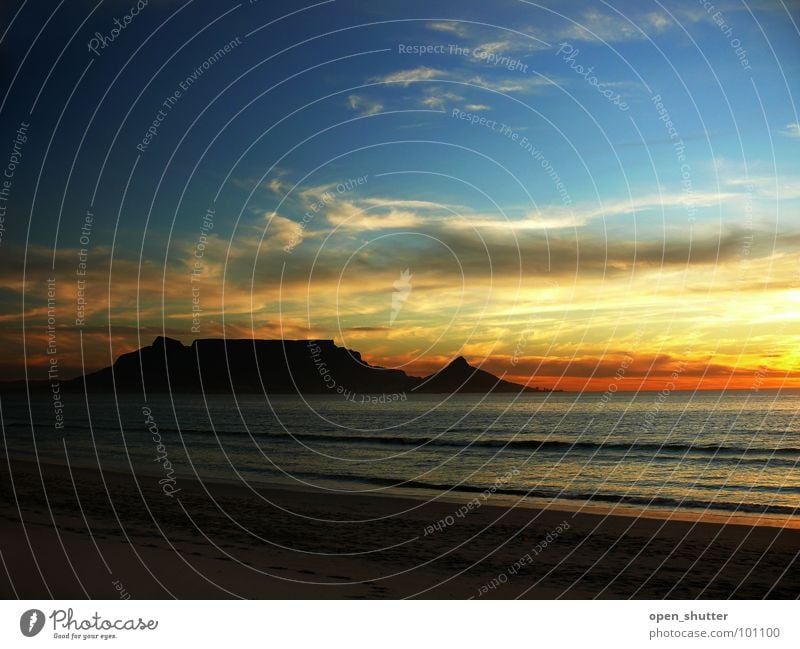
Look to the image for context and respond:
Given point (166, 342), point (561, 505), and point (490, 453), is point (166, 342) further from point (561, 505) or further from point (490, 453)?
point (561, 505)

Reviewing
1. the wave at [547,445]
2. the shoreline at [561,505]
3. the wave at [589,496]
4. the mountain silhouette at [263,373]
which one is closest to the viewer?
the shoreline at [561,505]

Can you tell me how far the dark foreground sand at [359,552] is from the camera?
9.86 m

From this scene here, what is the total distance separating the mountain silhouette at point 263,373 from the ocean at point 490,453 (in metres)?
14.5

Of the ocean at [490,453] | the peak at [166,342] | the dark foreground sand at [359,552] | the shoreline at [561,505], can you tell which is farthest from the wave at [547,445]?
the peak at [166,342]

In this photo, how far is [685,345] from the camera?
1933cm

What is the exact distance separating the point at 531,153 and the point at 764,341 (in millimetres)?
8127

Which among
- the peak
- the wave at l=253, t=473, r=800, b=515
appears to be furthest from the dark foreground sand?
the peak

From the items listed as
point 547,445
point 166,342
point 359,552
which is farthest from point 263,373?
point 359,552

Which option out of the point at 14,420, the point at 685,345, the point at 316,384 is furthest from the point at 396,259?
the point at 316,384

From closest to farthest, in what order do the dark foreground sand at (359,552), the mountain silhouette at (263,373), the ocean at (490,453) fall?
the dark foreground sand at (359,552), the ocean at (490,453), the mountain silhouette at (263,373)

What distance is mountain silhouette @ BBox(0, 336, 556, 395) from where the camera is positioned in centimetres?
7944

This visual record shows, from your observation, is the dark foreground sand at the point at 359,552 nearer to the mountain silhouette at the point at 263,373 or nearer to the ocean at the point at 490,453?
the ocean at the point at 490,453

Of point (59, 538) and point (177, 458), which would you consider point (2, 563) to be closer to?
point (59, 538)

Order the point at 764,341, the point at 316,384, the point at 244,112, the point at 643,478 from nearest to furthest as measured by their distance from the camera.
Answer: the point at 244,112 → the point at 764,341 → the point at 643,478 → the point at 316,384
